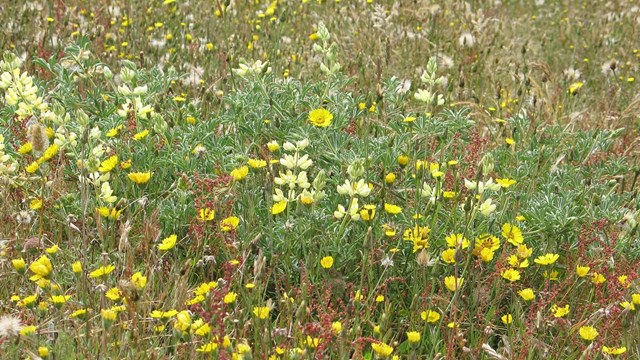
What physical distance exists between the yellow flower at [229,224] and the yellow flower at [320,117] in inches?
19.1

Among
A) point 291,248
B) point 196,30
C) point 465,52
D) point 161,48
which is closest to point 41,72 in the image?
point 161,48

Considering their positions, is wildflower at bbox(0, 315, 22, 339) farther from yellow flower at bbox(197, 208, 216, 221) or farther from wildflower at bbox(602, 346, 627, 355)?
wildflower at bbox(602, 346, 627, 355)

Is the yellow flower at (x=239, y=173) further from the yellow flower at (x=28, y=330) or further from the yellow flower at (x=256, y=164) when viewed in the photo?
the yellow flower at (x=28, y=330)

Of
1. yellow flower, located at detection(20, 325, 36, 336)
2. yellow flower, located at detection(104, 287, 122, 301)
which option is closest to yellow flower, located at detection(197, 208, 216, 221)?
yellow flower, located at detection(104, 287, 122, 301)

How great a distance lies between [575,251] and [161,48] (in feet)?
10.1

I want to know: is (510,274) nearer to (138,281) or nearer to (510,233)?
(510,233)

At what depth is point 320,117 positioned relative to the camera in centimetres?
279

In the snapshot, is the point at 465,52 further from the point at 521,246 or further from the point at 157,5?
A: the point at 521,246

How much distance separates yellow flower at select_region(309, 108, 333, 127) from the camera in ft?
9.09

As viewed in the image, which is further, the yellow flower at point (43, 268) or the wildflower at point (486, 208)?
the wildflower at point (486, 208)

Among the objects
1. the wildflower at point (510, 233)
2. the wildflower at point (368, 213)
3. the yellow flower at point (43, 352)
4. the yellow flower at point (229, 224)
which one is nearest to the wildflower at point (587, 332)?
the wildflower at point (510, 233)

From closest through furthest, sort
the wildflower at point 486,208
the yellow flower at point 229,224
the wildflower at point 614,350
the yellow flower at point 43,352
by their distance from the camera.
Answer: the yellow flower at point 43,352 < the wildflower at point 614,350 < the wildflower at point 486,208 < the yellow flower at point 229,224

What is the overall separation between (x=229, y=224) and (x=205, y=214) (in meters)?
0.11

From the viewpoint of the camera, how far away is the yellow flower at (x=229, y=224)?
2.50 metres
